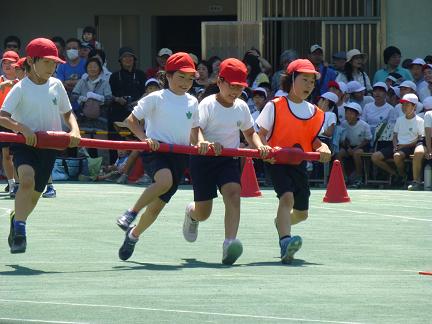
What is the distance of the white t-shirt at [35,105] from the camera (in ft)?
38.6

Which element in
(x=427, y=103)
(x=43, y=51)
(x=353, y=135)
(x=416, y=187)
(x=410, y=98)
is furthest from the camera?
(x=353, y=135)

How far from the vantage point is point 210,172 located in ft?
40.4

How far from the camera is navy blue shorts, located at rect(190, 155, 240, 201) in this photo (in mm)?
12273

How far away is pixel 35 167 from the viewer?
11867mm

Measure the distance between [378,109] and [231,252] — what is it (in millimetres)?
12181

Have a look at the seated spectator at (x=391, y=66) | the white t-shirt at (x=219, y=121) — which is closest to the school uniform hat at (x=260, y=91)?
the seated spectator at (x=391, y=66)

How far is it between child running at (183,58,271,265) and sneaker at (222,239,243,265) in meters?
0.26

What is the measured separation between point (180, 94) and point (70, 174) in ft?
36.6

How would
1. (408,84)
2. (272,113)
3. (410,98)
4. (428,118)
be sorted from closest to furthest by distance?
1. (272,113)
2. (428,118)
3. (410,98)
4. (408,84)

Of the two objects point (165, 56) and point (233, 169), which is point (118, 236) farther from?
point (165, 56)

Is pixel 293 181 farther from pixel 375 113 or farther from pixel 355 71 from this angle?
pixel 355 71

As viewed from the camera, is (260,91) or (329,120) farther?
(260,91)

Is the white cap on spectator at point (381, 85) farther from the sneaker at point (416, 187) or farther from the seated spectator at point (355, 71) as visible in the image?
the sneaker at point (416, 187)

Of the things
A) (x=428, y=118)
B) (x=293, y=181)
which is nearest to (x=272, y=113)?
(x=293, y=181)
